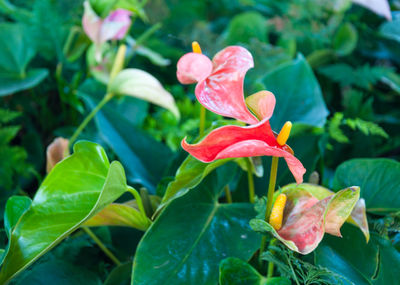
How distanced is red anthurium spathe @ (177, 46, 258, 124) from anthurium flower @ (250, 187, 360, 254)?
0.34 ft

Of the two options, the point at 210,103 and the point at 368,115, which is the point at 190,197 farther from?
Answer: the point at 368,115

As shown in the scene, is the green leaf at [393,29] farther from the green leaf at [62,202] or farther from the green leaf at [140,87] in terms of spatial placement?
the green leaf at [62,202]

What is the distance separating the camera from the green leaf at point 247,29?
958 mm

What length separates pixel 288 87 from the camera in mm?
664

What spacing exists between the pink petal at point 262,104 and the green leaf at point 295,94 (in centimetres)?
28

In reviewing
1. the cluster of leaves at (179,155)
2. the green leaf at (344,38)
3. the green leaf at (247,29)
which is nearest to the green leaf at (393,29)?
the cluster of leaves at (179,155)

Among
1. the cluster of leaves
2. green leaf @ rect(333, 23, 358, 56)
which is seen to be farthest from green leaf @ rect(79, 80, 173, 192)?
green leaf @ rect(333, 23, 358, 56)

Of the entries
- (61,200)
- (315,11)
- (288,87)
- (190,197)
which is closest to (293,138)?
(288,87)

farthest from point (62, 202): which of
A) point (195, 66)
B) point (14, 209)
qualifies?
Answer: point (195, 66)

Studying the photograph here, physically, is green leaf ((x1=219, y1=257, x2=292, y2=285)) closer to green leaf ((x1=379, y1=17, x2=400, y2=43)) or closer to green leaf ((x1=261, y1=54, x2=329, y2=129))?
green leaf ((x1=261, y1=54, x2=329, y2=129))

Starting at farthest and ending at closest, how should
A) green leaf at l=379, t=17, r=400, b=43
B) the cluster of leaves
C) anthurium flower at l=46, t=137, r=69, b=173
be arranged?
green leaf at l=379, t=17, r=400, b=43
anthurium flower at l=46, t=137, r=69, b=173
the cluster of leaves

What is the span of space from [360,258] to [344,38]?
2.11ft

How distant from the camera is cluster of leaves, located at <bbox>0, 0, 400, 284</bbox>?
1.36 ft

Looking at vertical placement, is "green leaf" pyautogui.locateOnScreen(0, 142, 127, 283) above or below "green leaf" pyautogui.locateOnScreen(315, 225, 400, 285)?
above
